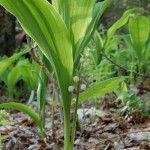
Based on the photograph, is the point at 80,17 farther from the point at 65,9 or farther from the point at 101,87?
the point at 101,87

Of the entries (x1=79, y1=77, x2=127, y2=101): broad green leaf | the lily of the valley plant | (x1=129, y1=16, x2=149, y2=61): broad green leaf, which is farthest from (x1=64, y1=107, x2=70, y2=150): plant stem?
(x1=129, y1=16, x2=149, y2=61): broad green leaf

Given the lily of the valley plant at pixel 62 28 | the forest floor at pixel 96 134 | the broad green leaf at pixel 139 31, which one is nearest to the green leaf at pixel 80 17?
the lily of the valley plant at pixel 62 28

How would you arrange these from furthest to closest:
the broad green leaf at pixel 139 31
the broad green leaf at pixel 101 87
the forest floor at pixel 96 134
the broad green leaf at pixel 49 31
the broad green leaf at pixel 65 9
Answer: the broad green leaf at pixel 139 31, the forest floor at pixel 96 134, the broad green leaf at pixel 101 87, the broad green leaf at pixel 65 9, the broad green leaf at pixel 49 31

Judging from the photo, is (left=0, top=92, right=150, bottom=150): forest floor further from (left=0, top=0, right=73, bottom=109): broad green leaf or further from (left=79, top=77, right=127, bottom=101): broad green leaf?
(left=0, top=0, right=73, bottom=109): broad green leaf

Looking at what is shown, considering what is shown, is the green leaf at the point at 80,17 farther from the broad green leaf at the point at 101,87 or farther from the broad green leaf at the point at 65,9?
the broad green leaf at the point at 101,87

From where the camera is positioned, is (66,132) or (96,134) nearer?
(66,132)

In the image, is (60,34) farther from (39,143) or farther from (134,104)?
(134,104)

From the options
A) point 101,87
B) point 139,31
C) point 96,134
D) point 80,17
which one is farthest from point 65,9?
point 139,31
